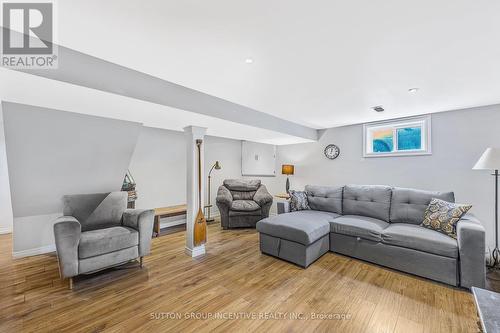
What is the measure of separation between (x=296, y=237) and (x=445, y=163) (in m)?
2.79

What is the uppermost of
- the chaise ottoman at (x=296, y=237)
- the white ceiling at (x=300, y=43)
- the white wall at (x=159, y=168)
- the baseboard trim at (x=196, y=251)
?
the white ceiling at (x=300, y=43)

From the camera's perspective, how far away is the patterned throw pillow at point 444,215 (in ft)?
8.18

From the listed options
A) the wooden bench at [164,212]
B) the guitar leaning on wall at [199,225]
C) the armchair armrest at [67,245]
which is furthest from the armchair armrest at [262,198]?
the armchair armrest at [67,245]

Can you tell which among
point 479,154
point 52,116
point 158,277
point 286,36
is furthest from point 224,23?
point 479,154

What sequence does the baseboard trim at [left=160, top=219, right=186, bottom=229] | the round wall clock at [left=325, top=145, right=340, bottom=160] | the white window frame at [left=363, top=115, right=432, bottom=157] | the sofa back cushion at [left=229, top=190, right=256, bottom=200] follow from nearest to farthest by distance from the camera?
the white window frame at [left=363, top=115, right=432, bottom=157] < the baseboard trim at [left=160, top=219, right=186, bottom=229] < the round wall clock at [left=325, top=145, right=340, bottom=160] < the sofa back cushion at [left=229, top=190, right=256, bottom=200]

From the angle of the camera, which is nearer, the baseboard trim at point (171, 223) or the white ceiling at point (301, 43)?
the white ceiling at point (301, 43)

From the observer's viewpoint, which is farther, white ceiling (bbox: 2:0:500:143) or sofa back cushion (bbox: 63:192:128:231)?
sofa back cushion (bbox: 63:192:128:231)

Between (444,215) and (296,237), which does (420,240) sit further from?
(296,237)

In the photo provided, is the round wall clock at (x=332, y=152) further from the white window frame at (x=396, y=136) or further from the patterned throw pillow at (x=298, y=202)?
the patterned throw pillow at (x=298, y=202)

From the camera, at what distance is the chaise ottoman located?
269cm

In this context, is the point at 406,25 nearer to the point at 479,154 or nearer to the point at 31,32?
the point at 31,32

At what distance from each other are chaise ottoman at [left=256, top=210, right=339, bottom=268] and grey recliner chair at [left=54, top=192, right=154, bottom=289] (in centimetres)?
164

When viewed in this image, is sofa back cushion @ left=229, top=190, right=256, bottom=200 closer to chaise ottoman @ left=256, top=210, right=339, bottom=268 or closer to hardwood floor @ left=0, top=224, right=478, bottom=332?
chaise ottoman @ left=256, top=210, right=339, bottom=268

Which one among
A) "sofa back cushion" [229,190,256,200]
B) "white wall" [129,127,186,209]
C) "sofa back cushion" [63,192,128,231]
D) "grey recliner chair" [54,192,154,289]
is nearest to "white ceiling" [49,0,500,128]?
"grey recliner chair" [54,192,154,289]
